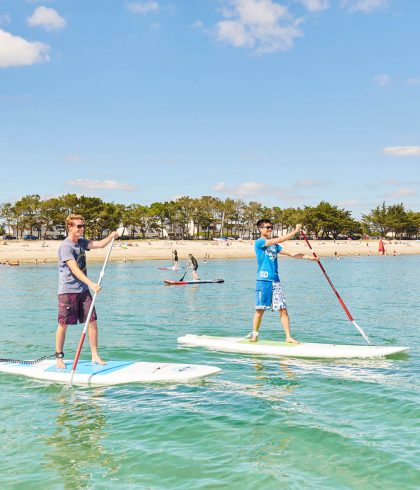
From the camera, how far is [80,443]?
623 centimetres

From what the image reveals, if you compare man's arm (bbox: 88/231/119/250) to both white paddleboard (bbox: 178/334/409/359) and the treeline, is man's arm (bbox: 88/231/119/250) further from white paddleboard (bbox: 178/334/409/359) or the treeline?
the treeline

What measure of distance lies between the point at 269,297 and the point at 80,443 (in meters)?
5.41

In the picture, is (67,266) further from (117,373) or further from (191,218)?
(191,218)

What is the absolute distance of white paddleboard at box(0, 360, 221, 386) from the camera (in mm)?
8516

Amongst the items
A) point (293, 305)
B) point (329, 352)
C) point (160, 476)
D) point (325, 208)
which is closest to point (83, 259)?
point (160, 476)

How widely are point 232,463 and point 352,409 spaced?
2389 millimetres

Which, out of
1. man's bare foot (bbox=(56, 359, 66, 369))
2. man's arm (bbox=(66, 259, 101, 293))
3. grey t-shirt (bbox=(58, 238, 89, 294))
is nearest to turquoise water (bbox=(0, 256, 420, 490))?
man's bare foot (bbox=(56, 359, 66, 369))

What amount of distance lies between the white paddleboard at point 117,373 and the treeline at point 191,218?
92469 mm

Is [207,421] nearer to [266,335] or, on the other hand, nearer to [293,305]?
[266,335]

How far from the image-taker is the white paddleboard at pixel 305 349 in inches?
409

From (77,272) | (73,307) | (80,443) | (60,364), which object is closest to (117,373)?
(60,364)

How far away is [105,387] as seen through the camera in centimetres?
840

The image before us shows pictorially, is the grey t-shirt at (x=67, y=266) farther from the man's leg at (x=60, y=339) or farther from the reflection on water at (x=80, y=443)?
the reflection on water at (x=80, y=443)

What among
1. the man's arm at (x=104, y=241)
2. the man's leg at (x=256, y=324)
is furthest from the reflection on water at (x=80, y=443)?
the man's leg at (x=256, y=324)
